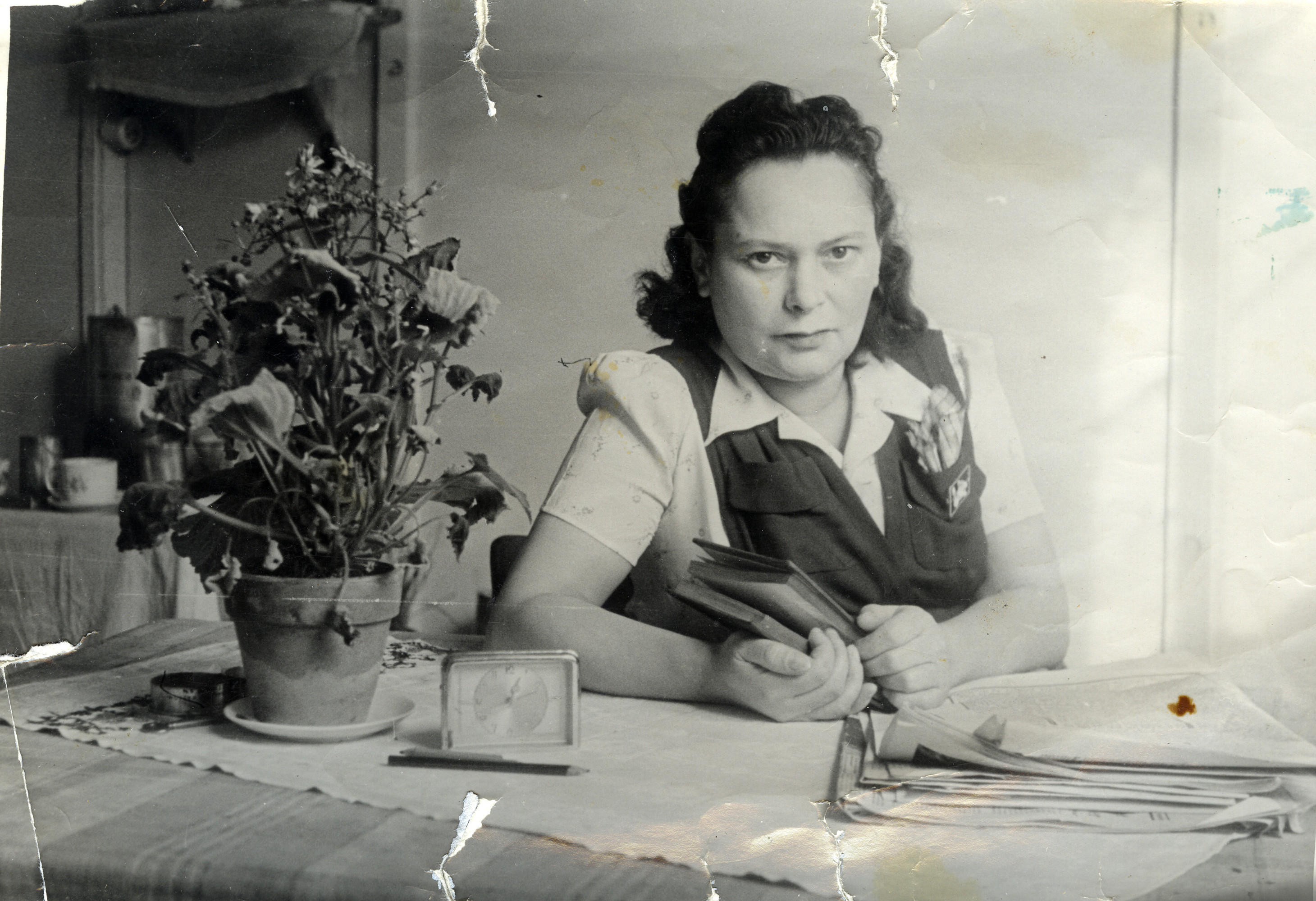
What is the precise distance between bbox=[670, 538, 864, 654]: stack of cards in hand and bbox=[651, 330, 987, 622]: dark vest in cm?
1

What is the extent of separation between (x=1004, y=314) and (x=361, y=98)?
26.9 inches

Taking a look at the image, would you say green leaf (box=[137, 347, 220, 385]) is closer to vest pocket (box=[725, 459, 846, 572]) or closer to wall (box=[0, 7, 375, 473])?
wall (box=[0, 7, 375, 473])

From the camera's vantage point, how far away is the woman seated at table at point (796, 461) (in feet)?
3.10

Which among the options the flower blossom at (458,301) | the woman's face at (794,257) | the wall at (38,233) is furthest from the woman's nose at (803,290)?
the wall at (38,233)

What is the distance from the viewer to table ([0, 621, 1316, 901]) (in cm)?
90

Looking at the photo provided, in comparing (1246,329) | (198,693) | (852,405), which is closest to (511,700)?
(198,693)

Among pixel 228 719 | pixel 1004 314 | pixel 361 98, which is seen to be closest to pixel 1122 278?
pixel 1004 314

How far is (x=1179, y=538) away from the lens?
961 mm

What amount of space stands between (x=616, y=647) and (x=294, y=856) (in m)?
0.36

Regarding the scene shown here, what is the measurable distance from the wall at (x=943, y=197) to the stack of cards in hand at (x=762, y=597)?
19 centimetres

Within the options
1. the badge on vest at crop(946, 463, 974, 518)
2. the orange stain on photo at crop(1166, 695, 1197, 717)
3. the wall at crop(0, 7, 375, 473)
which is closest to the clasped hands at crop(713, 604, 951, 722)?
the badge on vest at crop(946, 463, 974, 518)

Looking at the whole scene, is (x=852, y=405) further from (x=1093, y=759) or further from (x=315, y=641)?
(x=315, y=641)

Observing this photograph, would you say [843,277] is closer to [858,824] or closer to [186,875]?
[858,824]

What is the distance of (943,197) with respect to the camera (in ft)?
3.11
